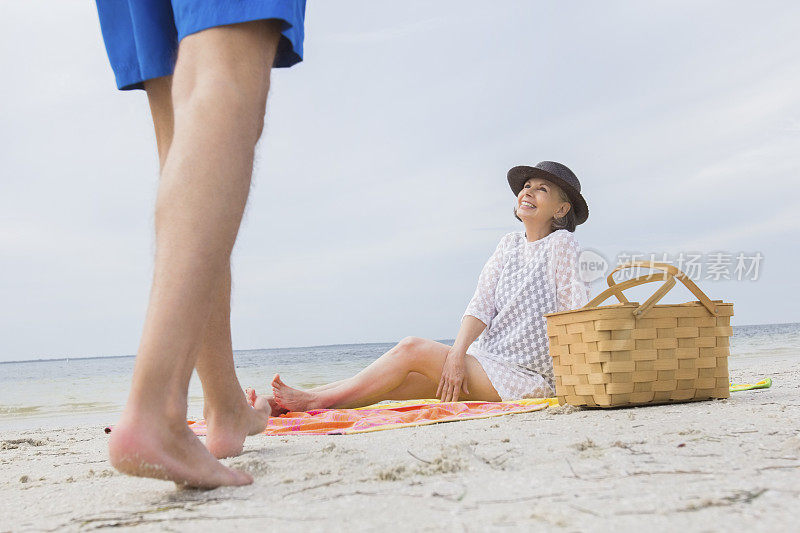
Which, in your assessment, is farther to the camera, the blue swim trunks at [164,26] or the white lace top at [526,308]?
the white lace top at [526,308]

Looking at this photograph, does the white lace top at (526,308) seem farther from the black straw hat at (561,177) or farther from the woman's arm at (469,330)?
the black straw hat at (561,177)

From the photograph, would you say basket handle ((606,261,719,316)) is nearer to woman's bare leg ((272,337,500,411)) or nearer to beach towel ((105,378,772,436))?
beach towel ((105,378,772,436))

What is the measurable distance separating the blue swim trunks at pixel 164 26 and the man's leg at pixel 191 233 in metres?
0.03

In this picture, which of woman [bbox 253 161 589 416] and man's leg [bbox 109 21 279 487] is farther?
woman [bbox 253 161 589 416]

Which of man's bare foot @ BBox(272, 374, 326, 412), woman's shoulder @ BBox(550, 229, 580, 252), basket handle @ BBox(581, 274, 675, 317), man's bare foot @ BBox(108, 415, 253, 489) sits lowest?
man's bare foot @ BBox(272, 374, 326, 412)

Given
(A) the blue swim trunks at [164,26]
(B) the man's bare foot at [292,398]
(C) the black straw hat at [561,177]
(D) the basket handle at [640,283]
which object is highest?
(C) the black straw hat at [561,177]

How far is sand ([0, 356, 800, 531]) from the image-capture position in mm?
953

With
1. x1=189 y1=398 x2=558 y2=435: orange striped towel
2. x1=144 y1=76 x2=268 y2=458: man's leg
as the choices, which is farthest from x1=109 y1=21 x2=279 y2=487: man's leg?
x1=189 y1=398 x2=558 y2=435: orange striped towel

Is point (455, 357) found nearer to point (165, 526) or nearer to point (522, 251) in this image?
point (522, 251)

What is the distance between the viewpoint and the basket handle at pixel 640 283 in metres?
2.56

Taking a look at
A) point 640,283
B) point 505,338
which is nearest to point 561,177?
point 505,338

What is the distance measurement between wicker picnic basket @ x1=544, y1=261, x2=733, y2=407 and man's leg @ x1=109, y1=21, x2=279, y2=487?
1.75 meters

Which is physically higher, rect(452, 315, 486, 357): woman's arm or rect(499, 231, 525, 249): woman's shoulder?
rect(499, 231, 525, 249): woman's shoulder

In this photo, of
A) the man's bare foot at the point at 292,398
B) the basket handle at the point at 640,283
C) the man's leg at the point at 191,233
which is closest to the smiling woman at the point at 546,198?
the basket handle at the point at 640,283
